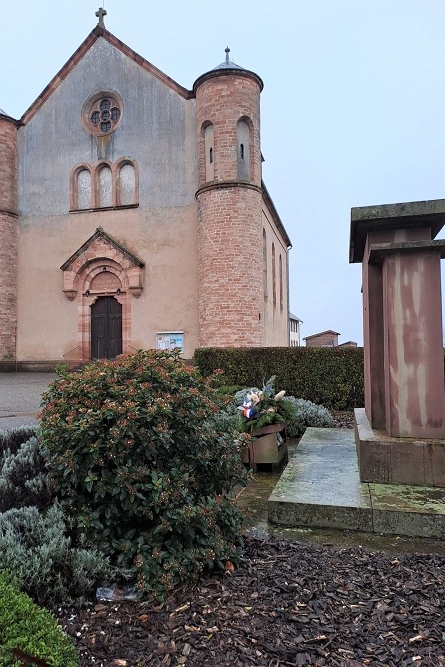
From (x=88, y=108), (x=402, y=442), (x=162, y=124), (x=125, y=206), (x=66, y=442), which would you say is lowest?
(x=402, y=442)

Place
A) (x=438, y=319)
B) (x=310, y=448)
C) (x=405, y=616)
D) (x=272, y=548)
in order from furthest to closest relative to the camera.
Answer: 1. (x=310, y=448)
2. (x=438, y=319)
3. (x=272, y=548)
4. (x=405, y=616)

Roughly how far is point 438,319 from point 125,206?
1590 cm

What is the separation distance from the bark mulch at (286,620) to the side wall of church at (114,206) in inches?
583

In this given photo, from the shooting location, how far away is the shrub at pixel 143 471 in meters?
2.60

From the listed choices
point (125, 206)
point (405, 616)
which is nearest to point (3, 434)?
point (405, 616)

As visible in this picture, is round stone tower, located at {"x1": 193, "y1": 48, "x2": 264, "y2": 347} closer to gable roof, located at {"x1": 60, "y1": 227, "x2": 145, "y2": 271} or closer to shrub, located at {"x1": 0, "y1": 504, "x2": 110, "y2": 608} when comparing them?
gable roof, located at {"x1": 60, "y1": 227, "x2": 145, "y2": 271}

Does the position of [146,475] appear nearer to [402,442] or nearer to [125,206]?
[402,442]

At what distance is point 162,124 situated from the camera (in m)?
17.9

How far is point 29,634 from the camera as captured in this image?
1776 millimetres

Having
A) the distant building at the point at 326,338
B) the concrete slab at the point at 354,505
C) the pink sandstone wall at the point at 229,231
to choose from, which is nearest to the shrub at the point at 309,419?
the concrete slab at the point at 354,505

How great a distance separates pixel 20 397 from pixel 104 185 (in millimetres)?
10003

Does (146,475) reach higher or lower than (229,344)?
lower

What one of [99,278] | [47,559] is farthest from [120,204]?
[47,559]

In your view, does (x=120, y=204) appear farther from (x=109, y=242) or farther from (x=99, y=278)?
(x=99, y=278)
